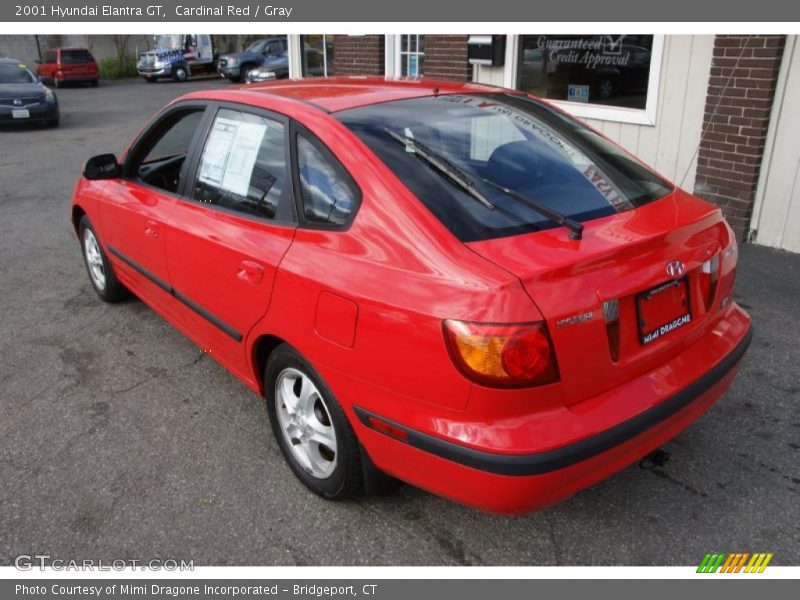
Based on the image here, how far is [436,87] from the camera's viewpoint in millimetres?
3209

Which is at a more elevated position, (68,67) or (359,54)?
(359,54)

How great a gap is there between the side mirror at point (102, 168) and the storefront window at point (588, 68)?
5.02 m

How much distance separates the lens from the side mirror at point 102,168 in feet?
13.6

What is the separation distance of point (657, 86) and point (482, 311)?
5.37 m

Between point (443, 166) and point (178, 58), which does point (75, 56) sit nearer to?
point (178, 58)

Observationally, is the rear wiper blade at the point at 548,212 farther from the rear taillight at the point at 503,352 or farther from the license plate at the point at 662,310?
the rear taillight at the point at 503,352

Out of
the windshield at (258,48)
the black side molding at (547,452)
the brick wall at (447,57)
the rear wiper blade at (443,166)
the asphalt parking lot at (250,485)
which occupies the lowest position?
the asphalt parking lot at (250,485)

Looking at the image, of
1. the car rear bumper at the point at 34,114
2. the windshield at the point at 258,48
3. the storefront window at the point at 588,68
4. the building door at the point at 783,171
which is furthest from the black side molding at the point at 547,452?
the windshield at the point at 258,48

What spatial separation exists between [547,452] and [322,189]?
133cm

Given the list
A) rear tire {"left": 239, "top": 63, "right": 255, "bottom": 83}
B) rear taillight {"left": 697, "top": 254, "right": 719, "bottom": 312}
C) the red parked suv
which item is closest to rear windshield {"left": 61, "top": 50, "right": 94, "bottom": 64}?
the red parked suv

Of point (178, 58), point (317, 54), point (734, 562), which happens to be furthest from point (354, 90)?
point (178, 58)

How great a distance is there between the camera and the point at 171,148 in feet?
14.6

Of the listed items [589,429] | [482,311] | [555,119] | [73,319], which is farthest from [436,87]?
[73,319]

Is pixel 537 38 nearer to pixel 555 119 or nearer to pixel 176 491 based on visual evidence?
pixel 555 119
